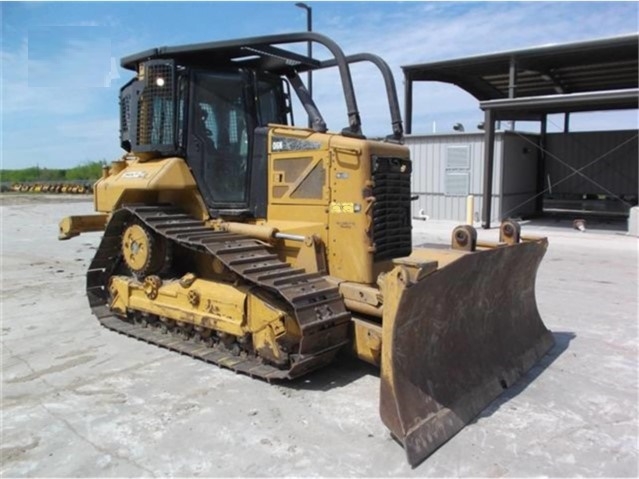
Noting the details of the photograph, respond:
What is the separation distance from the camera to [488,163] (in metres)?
17.1

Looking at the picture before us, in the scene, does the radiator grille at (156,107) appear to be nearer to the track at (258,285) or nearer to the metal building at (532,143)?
the track at (258,285)

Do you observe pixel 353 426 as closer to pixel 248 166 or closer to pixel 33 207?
pixel 248 166

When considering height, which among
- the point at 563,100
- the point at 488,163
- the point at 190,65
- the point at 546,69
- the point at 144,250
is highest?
the point at 546,69

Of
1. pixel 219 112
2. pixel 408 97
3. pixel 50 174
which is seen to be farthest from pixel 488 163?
pixel 50 174

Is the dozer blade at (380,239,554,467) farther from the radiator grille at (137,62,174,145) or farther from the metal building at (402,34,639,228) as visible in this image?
the metal building at (402,34,639,228)

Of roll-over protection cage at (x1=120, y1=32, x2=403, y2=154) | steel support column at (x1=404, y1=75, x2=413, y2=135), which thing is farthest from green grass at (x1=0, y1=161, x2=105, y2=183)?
roll-over protection cage at (x1=120, y1=32, x2=403, y2=154)

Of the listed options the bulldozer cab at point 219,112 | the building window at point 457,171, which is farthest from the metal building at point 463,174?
the bulldozer cab at point 219,112

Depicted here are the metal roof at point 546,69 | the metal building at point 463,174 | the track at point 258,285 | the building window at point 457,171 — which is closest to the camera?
the track at point 258,285

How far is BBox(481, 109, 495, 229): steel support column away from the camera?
56.0ft

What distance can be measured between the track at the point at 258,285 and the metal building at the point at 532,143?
12895mm

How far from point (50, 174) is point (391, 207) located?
61.9 meters

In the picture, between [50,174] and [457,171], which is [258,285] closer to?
[457,171]

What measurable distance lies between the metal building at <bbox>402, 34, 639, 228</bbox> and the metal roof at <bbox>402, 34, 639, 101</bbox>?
0.03 metres

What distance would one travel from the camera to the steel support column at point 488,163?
17.1 m
